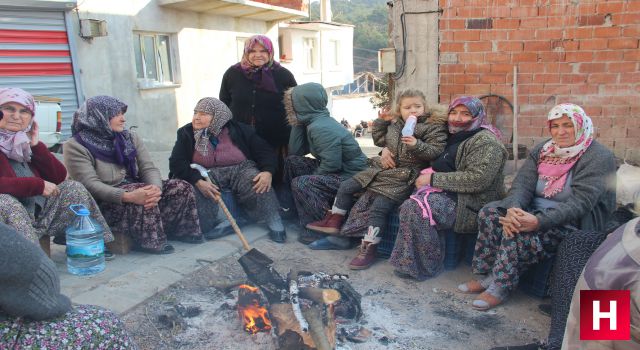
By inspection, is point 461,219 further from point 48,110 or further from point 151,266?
point 48,110

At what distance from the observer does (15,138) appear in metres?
3.44

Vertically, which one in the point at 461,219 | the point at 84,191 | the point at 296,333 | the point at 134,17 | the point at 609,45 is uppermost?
the point at 134,17

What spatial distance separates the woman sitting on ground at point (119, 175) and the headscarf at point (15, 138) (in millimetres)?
388

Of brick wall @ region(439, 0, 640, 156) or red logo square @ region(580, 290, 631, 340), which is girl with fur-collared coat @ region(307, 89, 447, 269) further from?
red logo square @ region(580, 290, 631, 340)

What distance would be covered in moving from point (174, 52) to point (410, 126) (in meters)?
10.7

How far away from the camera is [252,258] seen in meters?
3.70

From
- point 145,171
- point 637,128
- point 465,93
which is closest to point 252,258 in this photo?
point 145,171

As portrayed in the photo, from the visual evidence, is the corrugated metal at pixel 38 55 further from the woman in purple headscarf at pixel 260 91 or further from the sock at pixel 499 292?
the sock at pixel 499 292

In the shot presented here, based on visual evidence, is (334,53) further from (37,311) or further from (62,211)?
(37,311)

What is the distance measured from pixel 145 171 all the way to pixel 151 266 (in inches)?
35.4

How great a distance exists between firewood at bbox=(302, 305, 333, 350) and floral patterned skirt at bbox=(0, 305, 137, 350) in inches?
39.9

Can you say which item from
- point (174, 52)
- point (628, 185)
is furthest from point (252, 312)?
point (174, 52)

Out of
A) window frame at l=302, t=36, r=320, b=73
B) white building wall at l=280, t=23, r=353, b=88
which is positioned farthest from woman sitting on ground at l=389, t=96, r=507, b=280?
window frame at l=302, t=36, r=320, b=73

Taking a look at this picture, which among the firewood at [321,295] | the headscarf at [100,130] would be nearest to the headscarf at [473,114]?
the firewood at [321,295]
